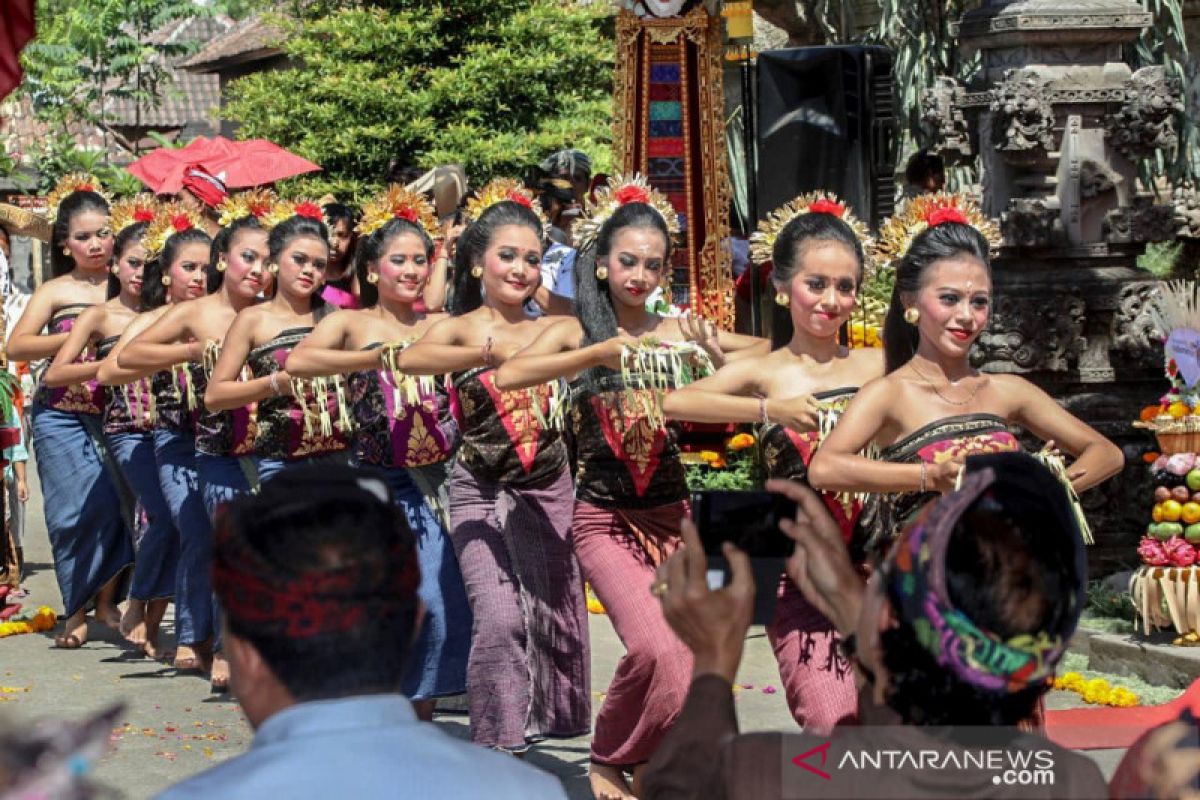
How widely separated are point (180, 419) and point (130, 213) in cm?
127

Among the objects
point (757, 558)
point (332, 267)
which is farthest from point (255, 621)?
point (332, 267)

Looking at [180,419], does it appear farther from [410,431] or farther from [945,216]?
[945,216]

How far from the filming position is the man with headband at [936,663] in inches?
109

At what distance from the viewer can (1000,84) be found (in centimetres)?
959

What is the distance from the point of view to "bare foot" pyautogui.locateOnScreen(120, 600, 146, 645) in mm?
9883

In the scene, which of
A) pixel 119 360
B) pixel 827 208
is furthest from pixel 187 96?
pixel 827 208

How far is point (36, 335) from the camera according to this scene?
392 inches

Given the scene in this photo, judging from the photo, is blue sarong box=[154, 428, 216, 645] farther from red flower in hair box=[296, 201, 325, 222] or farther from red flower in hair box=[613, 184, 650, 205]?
red flower in hair box=[613, 184, 650, 205]

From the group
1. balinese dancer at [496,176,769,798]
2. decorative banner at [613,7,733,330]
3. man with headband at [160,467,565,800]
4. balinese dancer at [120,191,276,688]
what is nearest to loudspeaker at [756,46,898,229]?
decorative banner at [613,7,733,330]

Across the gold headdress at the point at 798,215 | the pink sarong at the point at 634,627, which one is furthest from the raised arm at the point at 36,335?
the gold headdress at the point at 798,215

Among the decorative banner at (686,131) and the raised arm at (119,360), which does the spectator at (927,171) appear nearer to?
the decorative banner at (686,131)

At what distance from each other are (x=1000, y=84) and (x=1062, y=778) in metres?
7.03

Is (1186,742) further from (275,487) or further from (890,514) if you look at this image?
(890,514)

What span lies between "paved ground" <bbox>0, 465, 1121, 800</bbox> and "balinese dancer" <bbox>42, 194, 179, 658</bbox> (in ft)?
0.82
